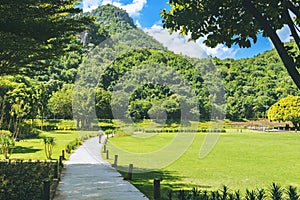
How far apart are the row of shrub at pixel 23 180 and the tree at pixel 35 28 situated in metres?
3.63

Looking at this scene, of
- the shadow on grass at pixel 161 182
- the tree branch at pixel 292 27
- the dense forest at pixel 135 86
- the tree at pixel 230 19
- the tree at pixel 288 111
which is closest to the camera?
the tree branch at pixel 292 27

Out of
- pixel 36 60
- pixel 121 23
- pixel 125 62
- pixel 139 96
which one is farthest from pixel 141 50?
pixel 121 23

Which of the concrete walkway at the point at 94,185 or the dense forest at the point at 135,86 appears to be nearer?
the concrete walkway at the point at 94,185

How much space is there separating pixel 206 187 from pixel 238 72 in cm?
8989

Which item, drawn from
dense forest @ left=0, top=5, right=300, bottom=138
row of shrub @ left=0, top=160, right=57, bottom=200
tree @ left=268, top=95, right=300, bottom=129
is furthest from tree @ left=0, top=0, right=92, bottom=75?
tree @ left=268, top=95, right=300, bottom=129

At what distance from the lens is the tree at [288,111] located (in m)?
65.2

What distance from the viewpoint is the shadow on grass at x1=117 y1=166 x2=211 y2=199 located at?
35.1 feet

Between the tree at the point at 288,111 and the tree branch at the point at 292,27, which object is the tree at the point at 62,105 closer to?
the tree at the point at 288,111

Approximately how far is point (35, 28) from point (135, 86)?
82.2 feet

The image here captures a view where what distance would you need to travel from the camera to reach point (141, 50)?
2205 cm

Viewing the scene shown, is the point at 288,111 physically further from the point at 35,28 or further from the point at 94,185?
the point at 35,28

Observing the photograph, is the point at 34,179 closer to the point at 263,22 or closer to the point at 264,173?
the point at 264,173

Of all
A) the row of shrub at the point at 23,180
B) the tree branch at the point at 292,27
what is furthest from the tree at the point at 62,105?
the tree branch at the point at 292,27

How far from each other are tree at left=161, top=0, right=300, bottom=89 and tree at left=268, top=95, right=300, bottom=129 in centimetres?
6403
